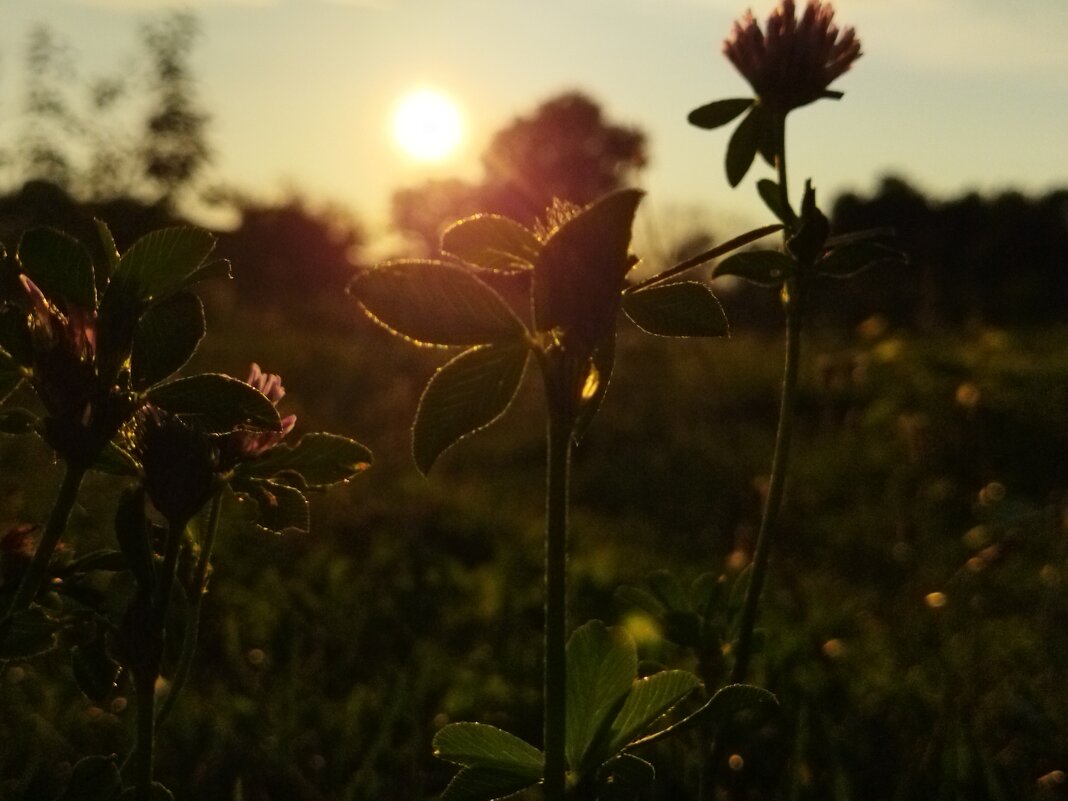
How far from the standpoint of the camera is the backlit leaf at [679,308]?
88 centimetres

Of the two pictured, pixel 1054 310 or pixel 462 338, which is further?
pixel 1054 310

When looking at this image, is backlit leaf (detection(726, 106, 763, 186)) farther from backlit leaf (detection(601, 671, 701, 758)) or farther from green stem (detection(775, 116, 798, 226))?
backlit leaf (detection(601, 671, 701, 758))

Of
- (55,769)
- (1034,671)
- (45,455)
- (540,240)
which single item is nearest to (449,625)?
(55,769)

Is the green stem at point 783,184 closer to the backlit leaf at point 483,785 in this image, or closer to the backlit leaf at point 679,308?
the backlit leaf at point 679,308

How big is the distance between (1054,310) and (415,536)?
1754 cm

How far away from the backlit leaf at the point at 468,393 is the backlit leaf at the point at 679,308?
0.10 meters

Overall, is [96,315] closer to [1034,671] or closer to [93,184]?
[1034,671]

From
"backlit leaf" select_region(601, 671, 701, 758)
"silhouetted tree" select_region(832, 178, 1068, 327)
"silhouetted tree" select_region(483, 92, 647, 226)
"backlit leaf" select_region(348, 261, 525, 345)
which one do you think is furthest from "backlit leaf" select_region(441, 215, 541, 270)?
"silhouetted tree" select_region(483, 92, 647, 226)

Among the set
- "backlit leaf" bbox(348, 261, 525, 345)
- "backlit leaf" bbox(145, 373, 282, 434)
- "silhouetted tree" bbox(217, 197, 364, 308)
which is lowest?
"backlit leaf" bbox(145, 373, 282, 434)

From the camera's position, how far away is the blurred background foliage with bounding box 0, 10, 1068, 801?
2.03 metres

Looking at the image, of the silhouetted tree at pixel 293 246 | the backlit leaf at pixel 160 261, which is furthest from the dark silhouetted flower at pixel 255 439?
the silhouetted tree at pixel 293 246

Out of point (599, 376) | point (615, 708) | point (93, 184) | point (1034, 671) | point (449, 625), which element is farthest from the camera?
point (93, 184)

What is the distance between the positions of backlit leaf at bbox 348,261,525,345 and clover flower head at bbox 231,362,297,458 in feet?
0.57

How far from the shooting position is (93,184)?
17609mm
